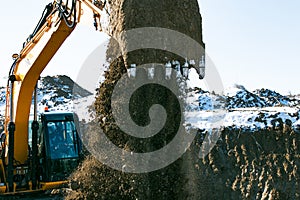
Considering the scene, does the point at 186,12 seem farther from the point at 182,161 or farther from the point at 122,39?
the point at 182,161

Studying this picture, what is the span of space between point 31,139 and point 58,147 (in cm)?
54

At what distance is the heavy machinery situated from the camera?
7.45m

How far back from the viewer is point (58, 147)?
301 inches

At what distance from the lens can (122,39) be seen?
16.3ft

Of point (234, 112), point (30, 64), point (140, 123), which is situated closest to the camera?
point (140, 123)

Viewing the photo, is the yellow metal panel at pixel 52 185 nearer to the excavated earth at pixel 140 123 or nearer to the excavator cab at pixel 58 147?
the excavator cab at pixel 58 147

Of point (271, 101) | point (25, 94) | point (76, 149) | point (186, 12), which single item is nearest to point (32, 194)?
point (76, 149)

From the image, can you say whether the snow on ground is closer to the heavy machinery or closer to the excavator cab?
the excavator cab

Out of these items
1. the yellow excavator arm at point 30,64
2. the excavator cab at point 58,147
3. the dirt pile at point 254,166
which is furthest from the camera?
the dirt pile at point 254,166

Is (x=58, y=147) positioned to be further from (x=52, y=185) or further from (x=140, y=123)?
(x=140, y=123)

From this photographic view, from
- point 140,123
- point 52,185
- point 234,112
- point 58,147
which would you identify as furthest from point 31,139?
point 234,112

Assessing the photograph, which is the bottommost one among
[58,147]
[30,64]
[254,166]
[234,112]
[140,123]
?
[254,166]

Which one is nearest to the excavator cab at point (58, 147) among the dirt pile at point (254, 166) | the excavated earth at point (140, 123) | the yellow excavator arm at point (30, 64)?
the yellow excavator arm at point (30, 64)

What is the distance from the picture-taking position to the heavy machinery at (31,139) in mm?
7445
